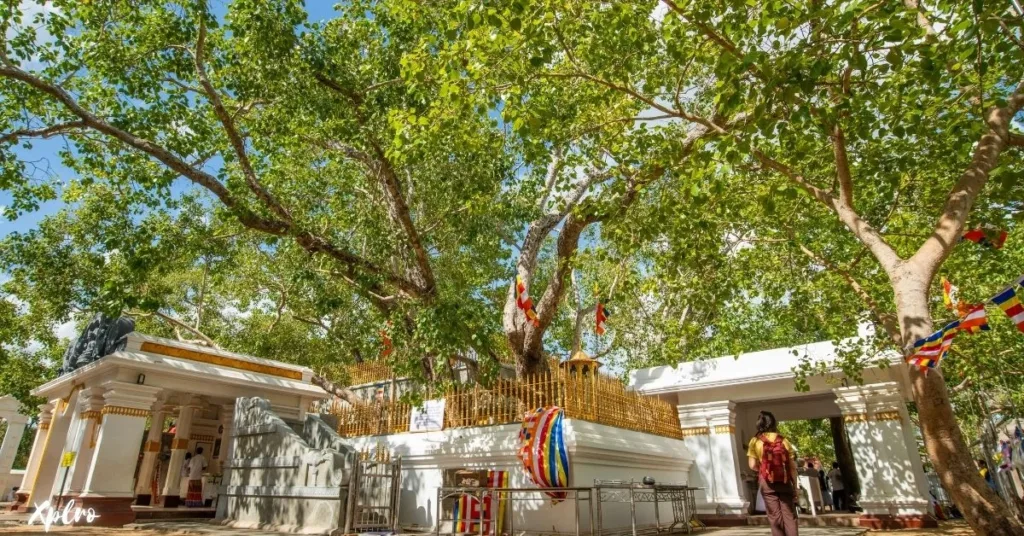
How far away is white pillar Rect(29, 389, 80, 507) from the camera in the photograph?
1278 centimetres

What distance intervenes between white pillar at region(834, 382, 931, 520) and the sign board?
7.95m

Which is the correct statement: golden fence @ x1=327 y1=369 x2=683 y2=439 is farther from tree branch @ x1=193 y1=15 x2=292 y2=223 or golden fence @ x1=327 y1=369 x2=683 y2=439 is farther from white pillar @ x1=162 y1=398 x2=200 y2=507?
white pillar @ x1=162 y1=398 x2=200 y2=507

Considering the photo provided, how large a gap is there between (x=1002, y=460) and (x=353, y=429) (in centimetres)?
1411

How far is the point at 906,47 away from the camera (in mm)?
5203

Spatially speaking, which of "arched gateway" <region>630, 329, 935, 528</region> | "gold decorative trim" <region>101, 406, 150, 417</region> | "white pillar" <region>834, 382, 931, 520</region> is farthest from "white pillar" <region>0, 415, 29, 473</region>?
"white pillar" <region>834, 382, 931, 520</region>

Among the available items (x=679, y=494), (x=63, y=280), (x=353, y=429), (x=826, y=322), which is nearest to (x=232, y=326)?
(x=63, y=280)

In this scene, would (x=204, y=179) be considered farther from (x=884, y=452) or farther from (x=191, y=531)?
(x=884, y=452)

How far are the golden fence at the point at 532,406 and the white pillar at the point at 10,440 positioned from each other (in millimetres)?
12649

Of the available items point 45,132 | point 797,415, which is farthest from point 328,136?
point 797,415

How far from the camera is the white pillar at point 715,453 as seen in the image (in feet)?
39.6

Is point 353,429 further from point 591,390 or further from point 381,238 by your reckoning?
point 591,390

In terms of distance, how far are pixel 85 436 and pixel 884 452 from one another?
15206 millimetres

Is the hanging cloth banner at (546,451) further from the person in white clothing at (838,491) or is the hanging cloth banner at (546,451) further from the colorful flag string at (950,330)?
the person in white clothing at (838,491)

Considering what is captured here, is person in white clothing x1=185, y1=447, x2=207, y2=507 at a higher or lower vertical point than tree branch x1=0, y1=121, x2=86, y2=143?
lower
